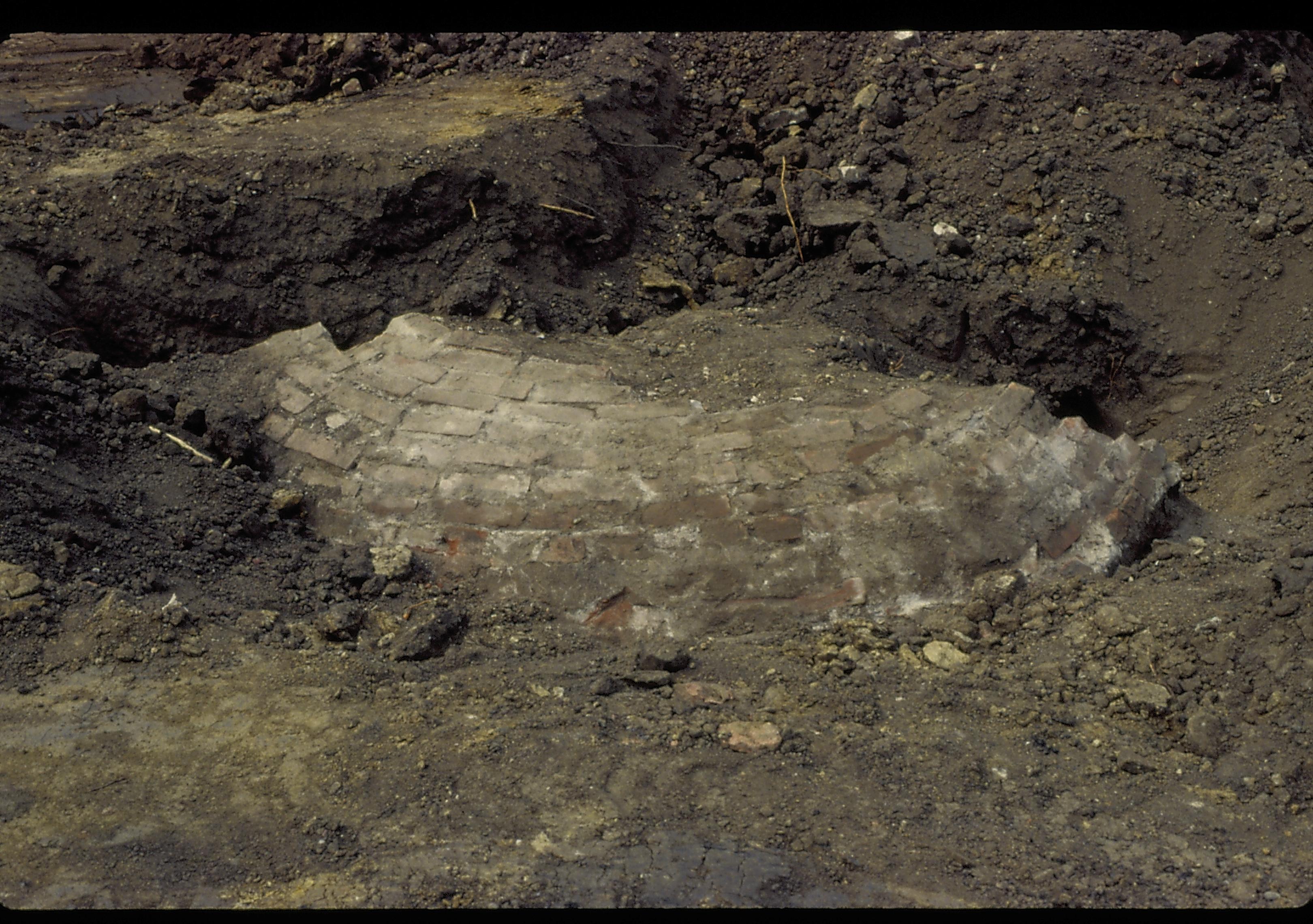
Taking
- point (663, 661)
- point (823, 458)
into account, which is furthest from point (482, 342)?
point (663, 661)

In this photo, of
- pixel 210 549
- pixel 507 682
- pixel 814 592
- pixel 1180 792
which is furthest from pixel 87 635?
pixel 1180 792

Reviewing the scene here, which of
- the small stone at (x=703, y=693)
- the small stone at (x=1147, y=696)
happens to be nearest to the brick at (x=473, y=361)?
the small stone at (x=703, y=693)

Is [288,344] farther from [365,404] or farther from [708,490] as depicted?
[708,490]

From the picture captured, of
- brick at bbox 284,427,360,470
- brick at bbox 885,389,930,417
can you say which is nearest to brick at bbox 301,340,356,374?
brick at bbox 284,427,360,470

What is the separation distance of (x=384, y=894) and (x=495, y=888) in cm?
23

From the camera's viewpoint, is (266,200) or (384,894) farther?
(266,200)

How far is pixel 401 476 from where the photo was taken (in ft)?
13.1

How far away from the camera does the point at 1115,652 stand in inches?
131

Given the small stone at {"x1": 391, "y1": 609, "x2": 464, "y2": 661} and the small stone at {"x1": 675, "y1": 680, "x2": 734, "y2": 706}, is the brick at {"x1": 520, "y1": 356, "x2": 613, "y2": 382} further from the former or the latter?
the small stone at {"x1": 675, "y1": 680, "x2": 734, "y2": 706}

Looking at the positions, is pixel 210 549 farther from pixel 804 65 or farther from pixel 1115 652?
pixel 804 65

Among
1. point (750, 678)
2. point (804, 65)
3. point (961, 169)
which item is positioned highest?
point (804, 65)

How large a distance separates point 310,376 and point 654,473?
144cm

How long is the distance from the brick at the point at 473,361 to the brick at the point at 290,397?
495mm

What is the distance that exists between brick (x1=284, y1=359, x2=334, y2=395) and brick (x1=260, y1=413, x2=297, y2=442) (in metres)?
0.15
